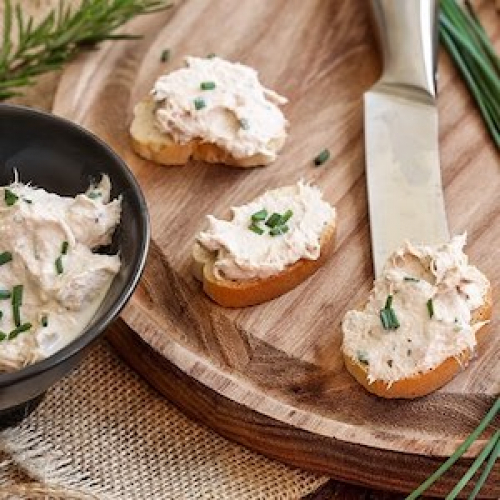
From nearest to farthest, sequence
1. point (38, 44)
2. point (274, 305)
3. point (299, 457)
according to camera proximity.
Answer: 1. point (299, 457)
2. point (274, 305)
3. point (38, 44)

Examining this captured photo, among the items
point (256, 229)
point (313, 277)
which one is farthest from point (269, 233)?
point (313, 277)

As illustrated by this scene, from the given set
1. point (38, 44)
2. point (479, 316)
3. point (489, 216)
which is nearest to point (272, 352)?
point (479, 316)

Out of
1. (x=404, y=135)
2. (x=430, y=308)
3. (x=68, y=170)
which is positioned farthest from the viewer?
(x=404, y=135)

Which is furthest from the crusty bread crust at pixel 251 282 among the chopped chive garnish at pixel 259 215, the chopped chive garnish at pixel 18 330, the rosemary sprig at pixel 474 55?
the rosemary sprig at pixel 474 55

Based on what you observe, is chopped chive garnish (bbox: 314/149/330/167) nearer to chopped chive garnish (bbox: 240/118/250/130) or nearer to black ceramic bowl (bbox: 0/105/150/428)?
chopped chive garnish (bbox: 240/118/250/130)

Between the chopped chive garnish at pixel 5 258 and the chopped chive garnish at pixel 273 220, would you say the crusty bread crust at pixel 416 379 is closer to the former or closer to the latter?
the chopped chive garnish at pixel 273 220

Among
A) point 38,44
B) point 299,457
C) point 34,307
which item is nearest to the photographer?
point 34,307

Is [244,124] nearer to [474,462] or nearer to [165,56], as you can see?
[165,56]

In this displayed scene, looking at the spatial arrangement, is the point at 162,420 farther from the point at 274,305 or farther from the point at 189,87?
the point at 189,87
